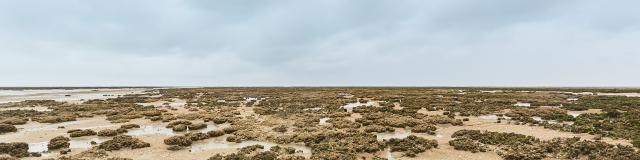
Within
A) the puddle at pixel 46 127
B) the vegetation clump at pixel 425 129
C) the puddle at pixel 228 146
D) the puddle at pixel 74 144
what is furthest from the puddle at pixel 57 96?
the vegetation clump at pixel 425 129

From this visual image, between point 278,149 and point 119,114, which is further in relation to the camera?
point 119,114

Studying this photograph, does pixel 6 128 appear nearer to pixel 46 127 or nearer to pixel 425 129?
pixel 46 127

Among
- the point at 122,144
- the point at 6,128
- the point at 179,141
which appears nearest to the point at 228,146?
the point at 179,141

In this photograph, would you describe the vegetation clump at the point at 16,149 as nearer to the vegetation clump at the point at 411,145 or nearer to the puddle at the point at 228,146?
the puddle at the point at 228,146

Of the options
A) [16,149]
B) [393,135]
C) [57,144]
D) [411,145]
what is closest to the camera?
[16,149]

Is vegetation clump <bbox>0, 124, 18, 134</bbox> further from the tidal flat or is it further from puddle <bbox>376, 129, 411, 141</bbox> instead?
puddle <bbox>376, 129, 411, 141</bbox>

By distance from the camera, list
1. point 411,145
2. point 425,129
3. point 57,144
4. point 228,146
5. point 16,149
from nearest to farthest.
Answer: point 16,149 < point 411,145 < point 57,144 < point 228,146 < point 425,129

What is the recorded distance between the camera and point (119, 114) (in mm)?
46500

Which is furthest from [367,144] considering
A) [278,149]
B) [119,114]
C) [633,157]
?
[119,114]

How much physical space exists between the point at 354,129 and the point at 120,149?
1578 cm

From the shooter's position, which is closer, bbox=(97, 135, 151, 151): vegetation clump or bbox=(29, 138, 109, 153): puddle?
bbox=(29, 138, 109, 153): puddle

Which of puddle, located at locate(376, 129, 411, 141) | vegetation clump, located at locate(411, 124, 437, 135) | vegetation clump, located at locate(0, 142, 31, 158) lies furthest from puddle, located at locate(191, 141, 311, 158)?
vegetation clump, located at locate(411, 124, 437, 135)

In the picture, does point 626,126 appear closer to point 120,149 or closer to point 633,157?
point 633,157

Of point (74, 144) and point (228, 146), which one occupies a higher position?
point (74, 144)
